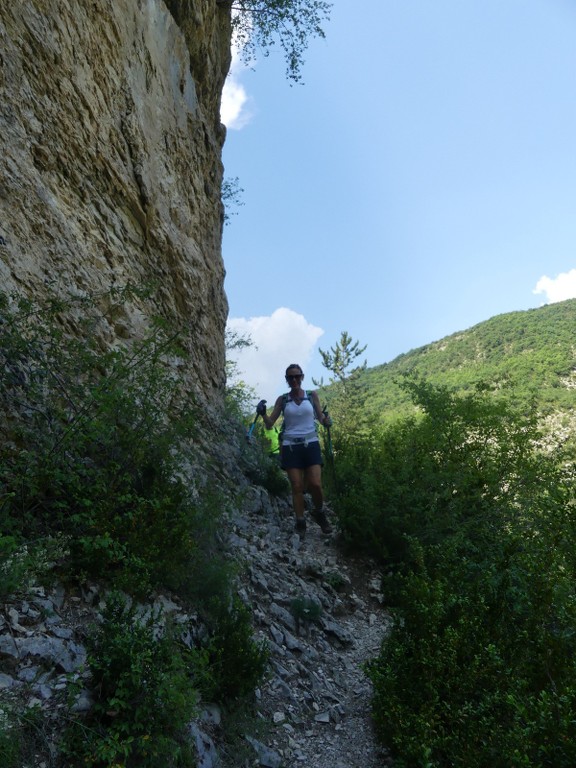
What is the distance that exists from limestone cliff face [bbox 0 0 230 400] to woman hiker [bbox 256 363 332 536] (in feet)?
5.89

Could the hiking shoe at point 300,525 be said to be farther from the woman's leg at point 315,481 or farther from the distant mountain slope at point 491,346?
the distant mountain slope at point 491,346

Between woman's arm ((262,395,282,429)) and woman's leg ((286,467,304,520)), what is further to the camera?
woman's arm ((262,395,282,429))

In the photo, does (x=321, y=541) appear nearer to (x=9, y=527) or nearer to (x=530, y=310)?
(x=9, y=527)

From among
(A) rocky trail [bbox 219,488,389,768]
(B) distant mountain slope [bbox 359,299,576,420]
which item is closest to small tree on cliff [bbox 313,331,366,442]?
(B) distant mountain slope [bbox 359,299,576,420]

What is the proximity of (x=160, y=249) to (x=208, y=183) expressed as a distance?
3.78 m

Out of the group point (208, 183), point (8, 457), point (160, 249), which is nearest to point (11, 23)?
point (160, 249)

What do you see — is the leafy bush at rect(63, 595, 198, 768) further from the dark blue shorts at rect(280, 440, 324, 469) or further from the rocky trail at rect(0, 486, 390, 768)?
the dark blue shorts at rect(280, 440, 324, 469)

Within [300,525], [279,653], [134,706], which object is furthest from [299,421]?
[134,706]

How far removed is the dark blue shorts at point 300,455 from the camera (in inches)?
286

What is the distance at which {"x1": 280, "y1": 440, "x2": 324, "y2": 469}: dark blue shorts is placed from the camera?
725cm

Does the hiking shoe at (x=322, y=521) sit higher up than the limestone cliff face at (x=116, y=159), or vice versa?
the limestone cliff face at (x=116, y=159)

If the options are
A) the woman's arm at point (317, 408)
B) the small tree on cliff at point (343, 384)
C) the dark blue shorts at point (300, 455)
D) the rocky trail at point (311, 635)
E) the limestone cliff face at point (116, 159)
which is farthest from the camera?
the small tree on cliff at point (343, 384)

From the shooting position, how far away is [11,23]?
5.11 meters

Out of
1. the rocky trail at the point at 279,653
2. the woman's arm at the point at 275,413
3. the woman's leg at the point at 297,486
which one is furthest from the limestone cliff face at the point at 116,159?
the rocky trail at the point at 279,653
